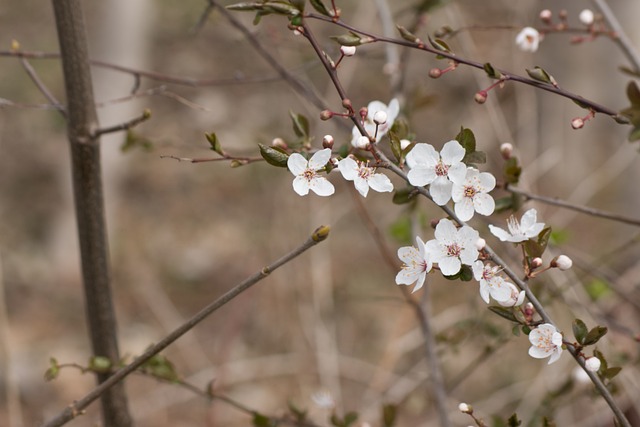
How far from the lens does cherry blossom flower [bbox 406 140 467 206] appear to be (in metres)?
0.75

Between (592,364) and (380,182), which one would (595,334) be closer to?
(592,364)

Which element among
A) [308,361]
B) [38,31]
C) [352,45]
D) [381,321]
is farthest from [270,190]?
[352,45]

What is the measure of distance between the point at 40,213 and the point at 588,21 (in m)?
3.92

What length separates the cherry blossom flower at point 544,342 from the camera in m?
0.76

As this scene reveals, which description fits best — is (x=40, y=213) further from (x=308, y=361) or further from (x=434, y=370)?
(x=434, y=370)

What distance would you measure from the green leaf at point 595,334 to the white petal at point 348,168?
0.31 m

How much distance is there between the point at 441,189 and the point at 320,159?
14cm

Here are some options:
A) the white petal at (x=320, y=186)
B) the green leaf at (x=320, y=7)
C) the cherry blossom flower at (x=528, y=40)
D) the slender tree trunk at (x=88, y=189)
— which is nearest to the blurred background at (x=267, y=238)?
the cherry blossom flower at (x=528, y=40)

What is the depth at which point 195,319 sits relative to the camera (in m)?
0.85

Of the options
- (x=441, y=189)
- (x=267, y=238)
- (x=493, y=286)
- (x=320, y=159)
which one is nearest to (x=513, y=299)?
(x=493, y=286)

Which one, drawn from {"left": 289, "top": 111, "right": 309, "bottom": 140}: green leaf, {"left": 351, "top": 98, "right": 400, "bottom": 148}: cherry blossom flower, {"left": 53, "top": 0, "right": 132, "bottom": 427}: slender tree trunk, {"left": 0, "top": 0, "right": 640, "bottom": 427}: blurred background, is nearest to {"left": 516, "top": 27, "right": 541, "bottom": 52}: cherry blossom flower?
{"left": 351, "top": 98, "right": 400, "bottom": 148}: cherry blossom flower

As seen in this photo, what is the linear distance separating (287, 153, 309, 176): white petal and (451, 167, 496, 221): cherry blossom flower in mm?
167

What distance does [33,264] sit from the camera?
418cm

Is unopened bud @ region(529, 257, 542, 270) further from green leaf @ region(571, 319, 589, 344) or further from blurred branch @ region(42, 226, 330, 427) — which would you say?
blurred branch @ region(42, 226, 330, 427)
